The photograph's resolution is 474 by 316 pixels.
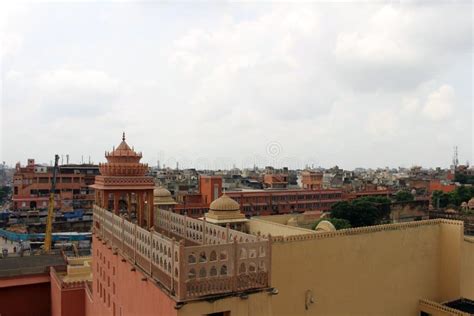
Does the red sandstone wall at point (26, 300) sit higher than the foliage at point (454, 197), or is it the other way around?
the foliage at point (454, 197)

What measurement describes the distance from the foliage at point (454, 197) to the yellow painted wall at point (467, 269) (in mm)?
39550

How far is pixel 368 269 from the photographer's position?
14219 millimetres

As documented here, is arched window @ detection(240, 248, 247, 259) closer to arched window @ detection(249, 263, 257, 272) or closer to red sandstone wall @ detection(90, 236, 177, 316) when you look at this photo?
arched window @ detection(249, 263, 257, 272)

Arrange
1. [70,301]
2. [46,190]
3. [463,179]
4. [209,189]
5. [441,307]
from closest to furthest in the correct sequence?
1. [441,307]
2. [70,301]
3. [209,189]
4. [46,190]
5. [463,179]

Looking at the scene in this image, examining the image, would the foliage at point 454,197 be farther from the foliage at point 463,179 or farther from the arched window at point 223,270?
the arched window at point 223,270

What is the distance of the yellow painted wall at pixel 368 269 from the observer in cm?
1245

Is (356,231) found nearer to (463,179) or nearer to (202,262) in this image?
(202,262)

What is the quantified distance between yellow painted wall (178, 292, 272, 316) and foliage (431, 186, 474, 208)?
50.3 m

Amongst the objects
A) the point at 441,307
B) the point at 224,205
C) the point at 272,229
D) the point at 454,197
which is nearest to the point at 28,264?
the point at 224,205

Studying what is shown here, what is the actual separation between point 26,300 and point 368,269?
15827mm

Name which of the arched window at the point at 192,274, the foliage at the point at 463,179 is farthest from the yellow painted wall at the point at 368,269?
the foliage at the point at 463,179

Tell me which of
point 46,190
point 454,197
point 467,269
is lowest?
point 467,269

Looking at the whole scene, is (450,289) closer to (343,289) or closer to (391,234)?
(391,234)

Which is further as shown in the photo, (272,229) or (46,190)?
(46,190)
